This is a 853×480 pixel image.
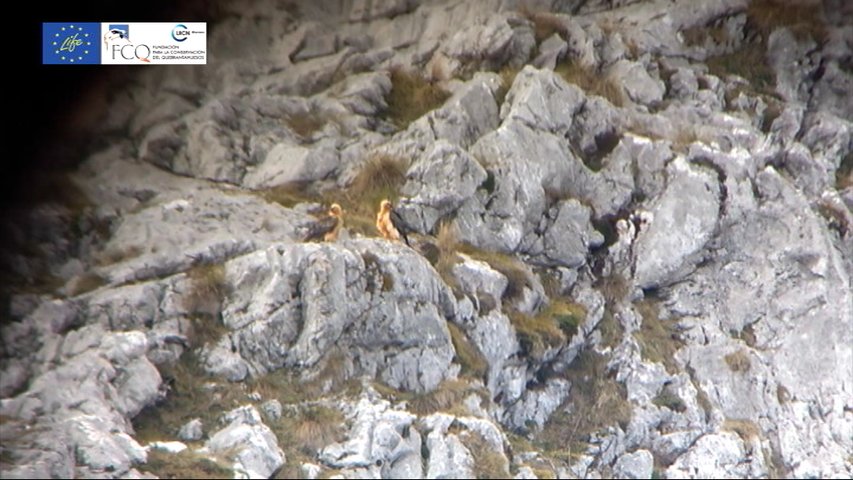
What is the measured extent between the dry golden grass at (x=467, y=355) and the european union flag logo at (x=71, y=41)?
8643mm

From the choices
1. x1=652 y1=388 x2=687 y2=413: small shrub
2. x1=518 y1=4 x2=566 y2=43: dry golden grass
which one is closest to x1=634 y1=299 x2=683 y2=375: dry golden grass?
x1=652 y1=388 x2=687 y2=413: small shrub

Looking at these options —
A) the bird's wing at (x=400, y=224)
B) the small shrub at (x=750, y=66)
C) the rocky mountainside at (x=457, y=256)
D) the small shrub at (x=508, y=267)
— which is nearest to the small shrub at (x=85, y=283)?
the rocky mountainside at (x=457, y=256)

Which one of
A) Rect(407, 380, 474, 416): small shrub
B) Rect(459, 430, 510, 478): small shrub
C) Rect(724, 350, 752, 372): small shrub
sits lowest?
Rect(459, 430, 510, 478): small shrub

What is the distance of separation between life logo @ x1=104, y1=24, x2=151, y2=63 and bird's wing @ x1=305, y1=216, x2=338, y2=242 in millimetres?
4900

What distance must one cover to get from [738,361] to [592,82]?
7.10m

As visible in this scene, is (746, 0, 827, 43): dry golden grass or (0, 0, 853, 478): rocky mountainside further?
(746, 0, 827, 43): dry golden grass

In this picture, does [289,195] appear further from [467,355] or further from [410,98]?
[467,355]

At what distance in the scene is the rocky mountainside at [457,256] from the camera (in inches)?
824

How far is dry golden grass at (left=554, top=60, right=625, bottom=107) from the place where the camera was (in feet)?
93.1

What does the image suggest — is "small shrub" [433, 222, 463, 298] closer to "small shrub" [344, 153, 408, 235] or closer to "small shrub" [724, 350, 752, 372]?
"small shrub" [344, 153, 408, 235]

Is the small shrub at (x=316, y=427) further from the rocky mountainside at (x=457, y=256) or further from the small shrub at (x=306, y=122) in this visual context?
the small shrub at (x=306, y=122)

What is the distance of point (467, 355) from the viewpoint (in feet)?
74.4

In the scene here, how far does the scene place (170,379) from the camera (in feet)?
70.0

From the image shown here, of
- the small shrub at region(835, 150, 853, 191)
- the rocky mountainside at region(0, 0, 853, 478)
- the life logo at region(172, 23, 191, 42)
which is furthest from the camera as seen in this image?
the small shrub at region(835, 150, 853, 191)
